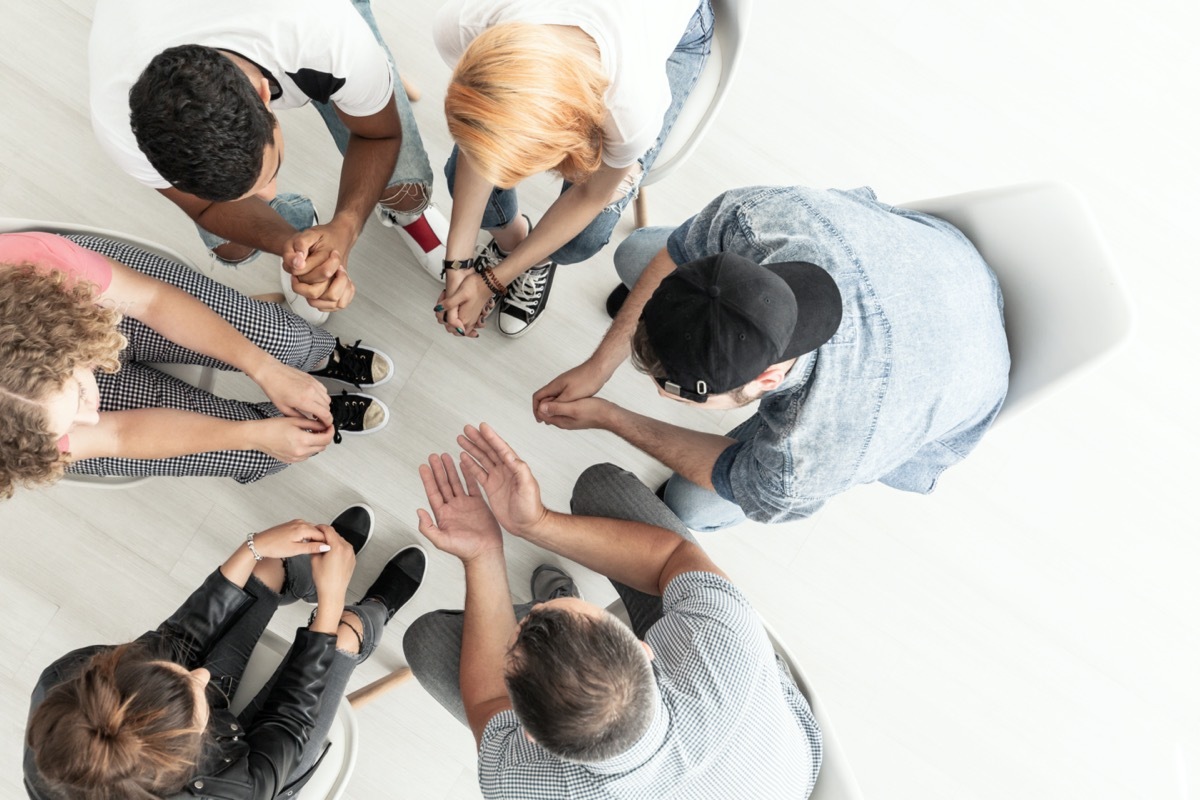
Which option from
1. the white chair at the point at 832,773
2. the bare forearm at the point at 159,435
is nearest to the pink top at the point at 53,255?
the bare forearm at the point at 159,435

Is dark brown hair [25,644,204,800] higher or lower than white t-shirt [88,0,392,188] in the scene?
lower

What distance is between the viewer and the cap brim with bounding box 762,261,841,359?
104 centimetres

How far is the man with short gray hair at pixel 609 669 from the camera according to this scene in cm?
108

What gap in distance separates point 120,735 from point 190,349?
0.76 meters

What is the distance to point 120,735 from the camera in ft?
3.71

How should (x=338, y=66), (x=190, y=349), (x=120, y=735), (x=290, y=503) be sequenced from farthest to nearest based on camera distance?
(x=290, y=503), (x=190, y=349), (x=338, y=66), (x=120, y=735)

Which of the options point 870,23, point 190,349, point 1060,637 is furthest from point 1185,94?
point 190,349

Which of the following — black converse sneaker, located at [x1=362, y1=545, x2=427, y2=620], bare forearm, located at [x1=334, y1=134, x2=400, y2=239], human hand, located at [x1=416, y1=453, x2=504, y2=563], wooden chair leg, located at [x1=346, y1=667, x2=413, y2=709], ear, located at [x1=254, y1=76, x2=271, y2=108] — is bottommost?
wooden chair leg, located at [x1=346, y1=667, x2=413, y2=709]

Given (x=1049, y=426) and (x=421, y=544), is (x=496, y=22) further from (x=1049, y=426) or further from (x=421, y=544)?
(x=1049, y=426)

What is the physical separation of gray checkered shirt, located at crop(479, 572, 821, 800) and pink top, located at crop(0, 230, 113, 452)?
993 millimetres

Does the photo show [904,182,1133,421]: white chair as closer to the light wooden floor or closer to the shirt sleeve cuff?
the shirt sleeve cuff

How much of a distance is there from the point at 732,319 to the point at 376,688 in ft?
4.61

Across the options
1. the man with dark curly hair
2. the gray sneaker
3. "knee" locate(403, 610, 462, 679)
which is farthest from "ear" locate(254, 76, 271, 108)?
the gray sneaker

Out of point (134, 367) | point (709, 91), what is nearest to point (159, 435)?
point (134, 367)
